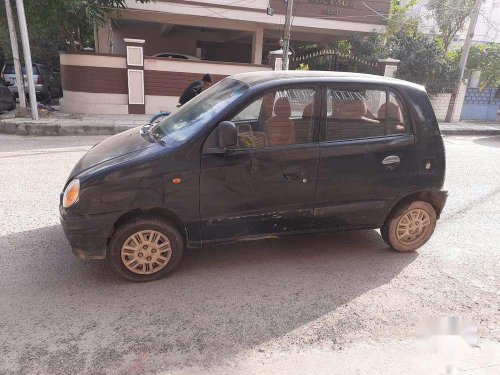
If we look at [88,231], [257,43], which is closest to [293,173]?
[88,231]

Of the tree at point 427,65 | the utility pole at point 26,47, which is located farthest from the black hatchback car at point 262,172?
the tree at point 427,65

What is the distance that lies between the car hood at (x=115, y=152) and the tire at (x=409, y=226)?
2379 millimetres

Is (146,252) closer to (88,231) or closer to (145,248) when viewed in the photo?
(145,248)

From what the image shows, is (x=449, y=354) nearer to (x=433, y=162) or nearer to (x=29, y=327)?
(x=433, y=162)

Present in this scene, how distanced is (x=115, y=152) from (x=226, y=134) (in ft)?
3.33

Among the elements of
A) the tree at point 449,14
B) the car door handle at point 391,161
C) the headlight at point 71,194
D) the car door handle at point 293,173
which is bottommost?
the headlight at point 71,194

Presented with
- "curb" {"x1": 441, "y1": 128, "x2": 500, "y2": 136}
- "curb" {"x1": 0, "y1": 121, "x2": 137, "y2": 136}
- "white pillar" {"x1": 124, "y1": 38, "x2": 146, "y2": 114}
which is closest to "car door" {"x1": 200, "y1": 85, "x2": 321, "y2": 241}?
"curb" {"x1": 0, "y1": 121, "x2": 137, "y2": 136}

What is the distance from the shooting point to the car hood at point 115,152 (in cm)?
329

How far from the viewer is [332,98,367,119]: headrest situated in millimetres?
3660

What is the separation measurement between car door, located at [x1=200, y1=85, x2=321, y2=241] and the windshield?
0.19 meters

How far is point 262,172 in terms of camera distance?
11.4 ft

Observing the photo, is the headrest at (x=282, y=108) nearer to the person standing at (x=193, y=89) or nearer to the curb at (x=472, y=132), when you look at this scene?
the person standing at (x=193, y=89)

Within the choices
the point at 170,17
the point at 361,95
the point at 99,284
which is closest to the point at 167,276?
the point at 99,284

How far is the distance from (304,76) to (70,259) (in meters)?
2.73
